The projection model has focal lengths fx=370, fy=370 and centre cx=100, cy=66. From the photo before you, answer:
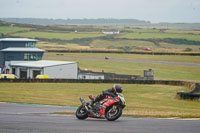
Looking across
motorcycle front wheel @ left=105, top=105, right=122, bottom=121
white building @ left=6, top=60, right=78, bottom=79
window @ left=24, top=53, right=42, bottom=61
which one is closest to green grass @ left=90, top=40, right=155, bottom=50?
window @ left=24, top=53, right=42, bottom=61

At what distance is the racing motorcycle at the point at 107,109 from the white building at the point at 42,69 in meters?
43.4

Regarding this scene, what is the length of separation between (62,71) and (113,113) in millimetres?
46879

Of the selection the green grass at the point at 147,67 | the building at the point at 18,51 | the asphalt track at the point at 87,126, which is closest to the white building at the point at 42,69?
the building at the point at 18,51

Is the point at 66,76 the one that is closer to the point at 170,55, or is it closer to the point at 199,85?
the point at 199,85

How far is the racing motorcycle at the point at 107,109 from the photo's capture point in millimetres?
13117

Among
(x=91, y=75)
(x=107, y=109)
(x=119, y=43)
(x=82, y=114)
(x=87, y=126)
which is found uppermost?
(x=119, y=43)

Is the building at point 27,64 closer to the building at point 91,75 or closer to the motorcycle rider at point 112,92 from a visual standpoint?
the building at point 91,75

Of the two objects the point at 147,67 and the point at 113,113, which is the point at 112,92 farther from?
the point at 147,67

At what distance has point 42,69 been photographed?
56.4m

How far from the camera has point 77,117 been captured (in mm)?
13695

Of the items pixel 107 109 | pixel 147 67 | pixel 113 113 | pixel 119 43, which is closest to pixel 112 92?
pixel 107 109

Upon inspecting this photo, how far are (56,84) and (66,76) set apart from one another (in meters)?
15.6

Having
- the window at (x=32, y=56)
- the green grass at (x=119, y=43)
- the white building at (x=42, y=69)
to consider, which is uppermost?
the green grass at (x=119, y=43)

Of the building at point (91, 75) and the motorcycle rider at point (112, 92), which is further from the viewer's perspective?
the building at point (91, 75)
